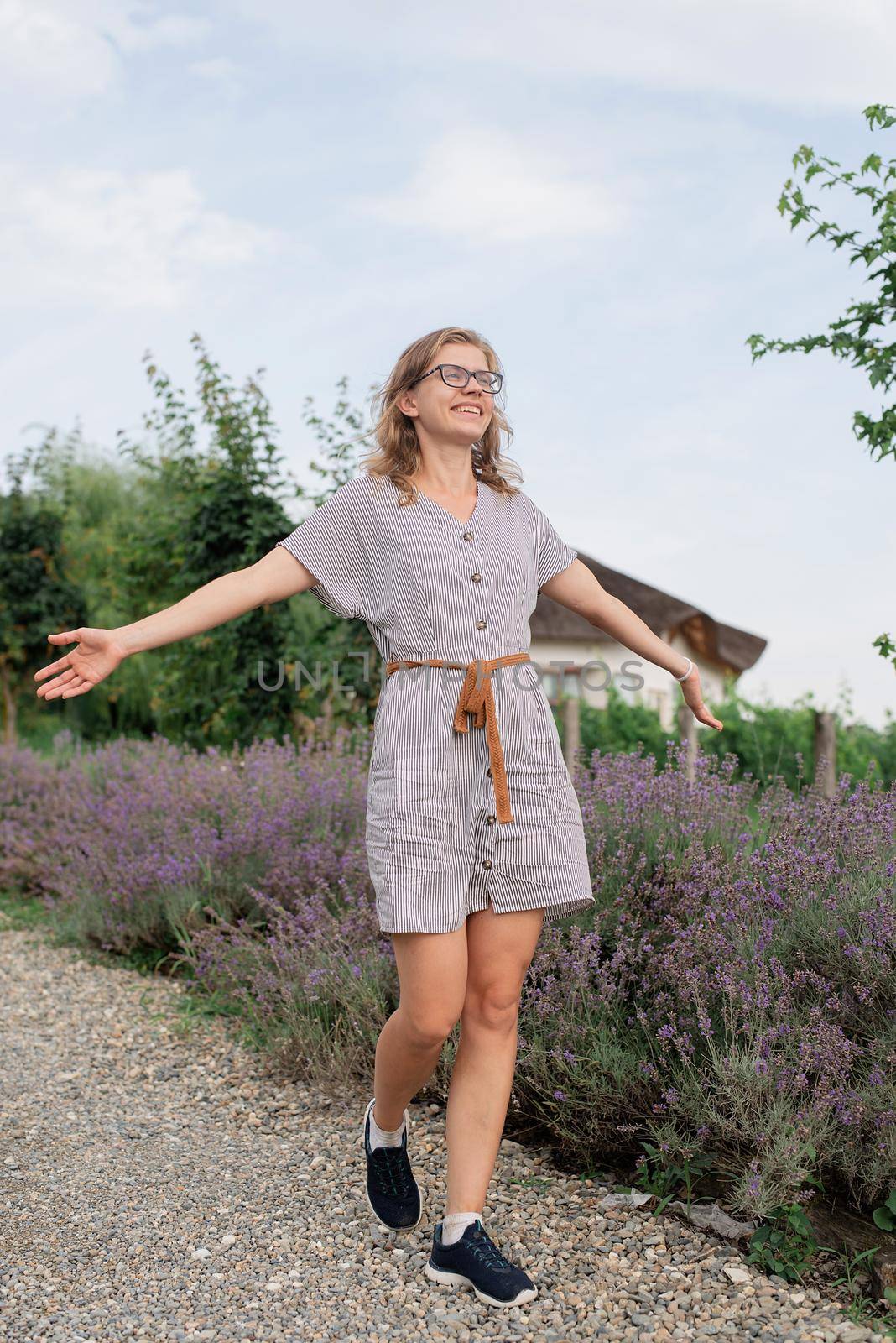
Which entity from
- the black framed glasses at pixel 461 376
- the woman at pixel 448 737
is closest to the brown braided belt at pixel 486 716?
the woman at pixel 448 737

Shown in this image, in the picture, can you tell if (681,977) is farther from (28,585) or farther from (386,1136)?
(28,585)

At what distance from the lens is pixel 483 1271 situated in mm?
2564

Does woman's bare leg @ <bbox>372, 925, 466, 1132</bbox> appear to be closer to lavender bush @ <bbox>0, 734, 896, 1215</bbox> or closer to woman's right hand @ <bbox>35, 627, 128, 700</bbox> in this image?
lavender bush @ <bbox>0, 734, 896, 1215</bbox>

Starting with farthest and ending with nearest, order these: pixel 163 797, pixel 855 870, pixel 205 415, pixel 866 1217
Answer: pixel 205 415 < pixel 163 797 < pixel 855 870 < pixel 866 1217

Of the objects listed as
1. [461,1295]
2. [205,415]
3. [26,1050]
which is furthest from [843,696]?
[461,1295]

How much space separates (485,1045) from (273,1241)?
2.73 ft

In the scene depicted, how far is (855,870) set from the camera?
3.27 metres

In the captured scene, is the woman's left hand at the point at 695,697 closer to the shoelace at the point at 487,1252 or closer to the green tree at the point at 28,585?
the shoelace at the point at 487,1252

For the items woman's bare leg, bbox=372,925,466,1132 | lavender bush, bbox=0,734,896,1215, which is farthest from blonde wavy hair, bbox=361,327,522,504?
lavender bush, bbox=0,734,896,1215

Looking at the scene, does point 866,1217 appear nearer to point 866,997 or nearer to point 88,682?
point 866,997

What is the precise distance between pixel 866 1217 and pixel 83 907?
4223 mm

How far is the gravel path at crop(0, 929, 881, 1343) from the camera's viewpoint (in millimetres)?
2559

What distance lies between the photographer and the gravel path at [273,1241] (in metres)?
2.56

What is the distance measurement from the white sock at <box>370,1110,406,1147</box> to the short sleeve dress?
60cm
